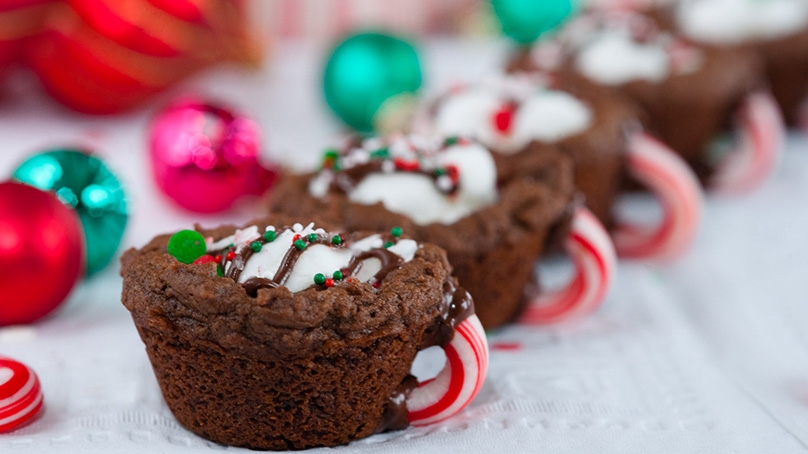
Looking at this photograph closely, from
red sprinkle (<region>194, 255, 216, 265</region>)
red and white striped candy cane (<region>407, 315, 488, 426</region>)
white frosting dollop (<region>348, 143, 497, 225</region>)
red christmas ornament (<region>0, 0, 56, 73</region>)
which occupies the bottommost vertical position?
red and white striped candy cane (<region>407, 315, 488, 426</region>)

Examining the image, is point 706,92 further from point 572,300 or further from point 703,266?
point 572,300

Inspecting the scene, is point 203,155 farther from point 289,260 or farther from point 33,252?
point 289,260

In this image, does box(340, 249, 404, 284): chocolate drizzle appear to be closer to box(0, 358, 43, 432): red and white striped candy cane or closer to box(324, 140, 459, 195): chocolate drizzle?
box(324, 140, 459, 195): chocolate drizzle

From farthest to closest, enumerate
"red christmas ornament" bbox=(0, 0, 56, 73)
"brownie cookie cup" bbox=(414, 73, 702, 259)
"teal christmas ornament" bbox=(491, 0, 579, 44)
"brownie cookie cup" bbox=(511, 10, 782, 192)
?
1. "teal christmas ornament" bbox=(491, 0, 579, 44)
2. "red christmas ornament" bbox=(0, 0, 56, 73)
3. "brownie cookie cup" bbox=(511, 10, 782, 192)
4. "brownie cookie cup" bbox=(414, 73, 702, 259)

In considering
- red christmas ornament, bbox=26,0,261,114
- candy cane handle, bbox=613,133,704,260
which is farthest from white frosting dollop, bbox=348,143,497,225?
red christmas ornament, bbox=26,0,261,114

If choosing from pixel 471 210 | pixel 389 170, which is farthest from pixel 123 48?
pixel 471 210

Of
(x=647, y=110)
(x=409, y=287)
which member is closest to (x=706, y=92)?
(x=647, y=110)
